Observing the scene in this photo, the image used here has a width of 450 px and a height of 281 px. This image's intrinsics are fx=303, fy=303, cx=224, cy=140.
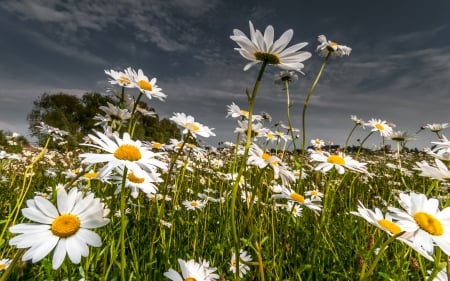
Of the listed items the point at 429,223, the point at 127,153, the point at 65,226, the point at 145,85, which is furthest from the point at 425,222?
the point at 145,85

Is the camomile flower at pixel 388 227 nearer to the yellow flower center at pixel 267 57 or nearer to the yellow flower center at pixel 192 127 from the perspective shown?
the yellow flower center at pixel 267 57

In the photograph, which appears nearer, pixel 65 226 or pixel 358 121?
pixel 65 226

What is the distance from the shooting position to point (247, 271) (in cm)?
210

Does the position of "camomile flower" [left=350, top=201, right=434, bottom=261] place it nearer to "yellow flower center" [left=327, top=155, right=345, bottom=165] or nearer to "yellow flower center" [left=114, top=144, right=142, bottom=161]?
"yellow flower center" [left=327, top=155, right=345, bottom=165]

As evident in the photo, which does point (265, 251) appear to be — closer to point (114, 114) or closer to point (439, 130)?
point (114, 114)

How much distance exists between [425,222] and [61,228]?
4.10 ft

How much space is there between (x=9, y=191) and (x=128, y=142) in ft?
10.4

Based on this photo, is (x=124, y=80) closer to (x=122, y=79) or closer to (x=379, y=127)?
(x=122, y=79)

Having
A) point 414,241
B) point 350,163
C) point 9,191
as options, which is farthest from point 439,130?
point 9,191

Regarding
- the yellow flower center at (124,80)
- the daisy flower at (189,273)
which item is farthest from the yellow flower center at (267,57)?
the daisy flower at (189,273)

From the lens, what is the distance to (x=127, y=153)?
1156 millimetres

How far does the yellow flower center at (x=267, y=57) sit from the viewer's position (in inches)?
44.6

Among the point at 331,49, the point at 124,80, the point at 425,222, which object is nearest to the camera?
the point at 425,222

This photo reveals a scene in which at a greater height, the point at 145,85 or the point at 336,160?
the point at 145,85
